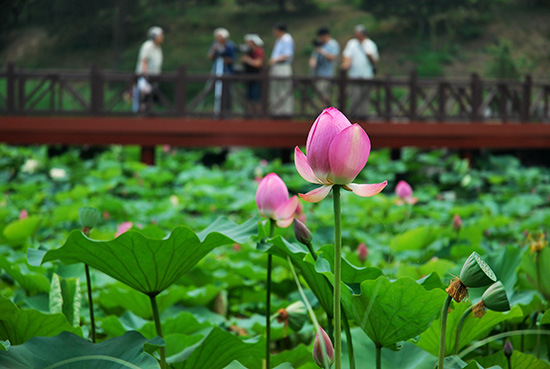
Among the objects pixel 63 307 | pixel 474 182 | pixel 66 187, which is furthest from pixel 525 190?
pixel 63 307

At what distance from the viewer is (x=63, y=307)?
1121 millimetres

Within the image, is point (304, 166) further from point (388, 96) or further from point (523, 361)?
point (388, 96)

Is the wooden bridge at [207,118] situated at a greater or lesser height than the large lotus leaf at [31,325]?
lesser

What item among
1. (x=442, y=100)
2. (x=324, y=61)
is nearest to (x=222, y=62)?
(x=324, y=61)

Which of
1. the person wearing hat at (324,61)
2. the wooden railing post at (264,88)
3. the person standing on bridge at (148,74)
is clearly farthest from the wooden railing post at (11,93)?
the person wearing hat at (324,61)

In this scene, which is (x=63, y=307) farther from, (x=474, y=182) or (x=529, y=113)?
(x=529, y=113)

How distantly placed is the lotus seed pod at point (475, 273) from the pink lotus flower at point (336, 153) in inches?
5.3

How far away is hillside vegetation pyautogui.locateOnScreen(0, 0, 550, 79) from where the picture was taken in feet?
71.7

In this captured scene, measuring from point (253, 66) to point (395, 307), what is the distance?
6.64m

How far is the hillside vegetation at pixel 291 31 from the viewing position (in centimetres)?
2184

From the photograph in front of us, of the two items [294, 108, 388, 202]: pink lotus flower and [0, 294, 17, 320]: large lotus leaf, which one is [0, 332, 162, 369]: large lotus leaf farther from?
[294, 108, 388, 202]: pink lotus flower

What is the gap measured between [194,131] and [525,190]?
3464 mm

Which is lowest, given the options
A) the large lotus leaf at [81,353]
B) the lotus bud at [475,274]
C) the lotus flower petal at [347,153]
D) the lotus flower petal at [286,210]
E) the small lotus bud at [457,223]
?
the small lotus bud at [457,223]

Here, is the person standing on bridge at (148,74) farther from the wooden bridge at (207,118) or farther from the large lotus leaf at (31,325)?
the large lotus leaf at (31,325)
